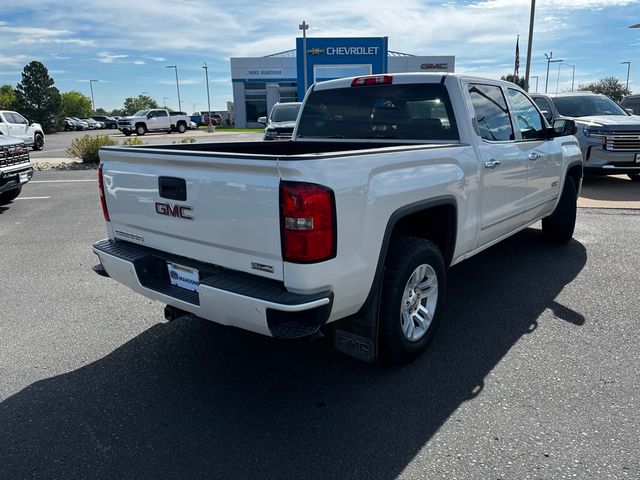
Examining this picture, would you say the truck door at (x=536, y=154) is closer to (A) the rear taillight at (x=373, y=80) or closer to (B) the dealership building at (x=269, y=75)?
(A) the rear taillight at (x=373, y=80)

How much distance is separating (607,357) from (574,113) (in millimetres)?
10195

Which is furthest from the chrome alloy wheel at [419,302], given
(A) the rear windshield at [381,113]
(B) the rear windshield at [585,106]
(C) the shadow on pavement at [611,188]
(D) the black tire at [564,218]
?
(B) the rear windshield at [585,106]

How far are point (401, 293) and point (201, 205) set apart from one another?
131cm

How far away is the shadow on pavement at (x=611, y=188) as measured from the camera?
984cm

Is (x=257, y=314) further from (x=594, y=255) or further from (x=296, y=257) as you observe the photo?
(x=594, y=255)

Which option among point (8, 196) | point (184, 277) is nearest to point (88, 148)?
point (8, 196)

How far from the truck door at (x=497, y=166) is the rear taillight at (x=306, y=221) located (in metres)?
1.86

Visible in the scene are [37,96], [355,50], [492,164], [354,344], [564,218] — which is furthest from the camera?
[37,96]

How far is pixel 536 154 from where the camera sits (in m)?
5.02

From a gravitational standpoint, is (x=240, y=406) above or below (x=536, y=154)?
below

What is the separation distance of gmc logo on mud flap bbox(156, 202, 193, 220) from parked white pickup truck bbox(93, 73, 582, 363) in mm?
11

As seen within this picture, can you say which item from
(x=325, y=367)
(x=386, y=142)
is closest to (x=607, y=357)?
(x=325, y=367)

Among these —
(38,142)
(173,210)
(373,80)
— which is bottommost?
(38,142)

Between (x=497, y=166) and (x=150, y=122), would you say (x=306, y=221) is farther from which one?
(x=150, y=122)
